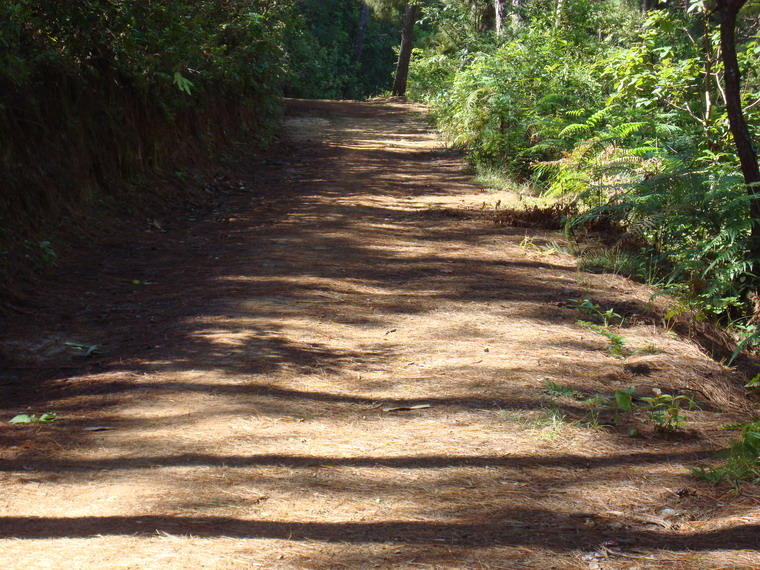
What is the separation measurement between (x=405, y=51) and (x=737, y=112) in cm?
2422

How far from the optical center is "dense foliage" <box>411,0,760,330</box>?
20.7ft

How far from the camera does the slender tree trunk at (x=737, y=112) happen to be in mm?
5965

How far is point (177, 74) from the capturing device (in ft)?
28.9

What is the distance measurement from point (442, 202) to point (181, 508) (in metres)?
7.65

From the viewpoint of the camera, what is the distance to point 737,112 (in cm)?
611

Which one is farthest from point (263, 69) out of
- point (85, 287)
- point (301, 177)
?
point (85, 287)

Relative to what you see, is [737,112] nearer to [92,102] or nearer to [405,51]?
[92,102]

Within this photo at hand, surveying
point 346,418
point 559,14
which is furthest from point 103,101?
point 559,14

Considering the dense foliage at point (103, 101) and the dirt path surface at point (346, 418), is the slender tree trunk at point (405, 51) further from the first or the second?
the dirt path surface at point (346, 418)

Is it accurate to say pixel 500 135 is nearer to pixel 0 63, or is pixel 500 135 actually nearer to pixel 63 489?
pixel 0 63

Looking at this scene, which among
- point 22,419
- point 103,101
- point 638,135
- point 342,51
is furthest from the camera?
point 342,51

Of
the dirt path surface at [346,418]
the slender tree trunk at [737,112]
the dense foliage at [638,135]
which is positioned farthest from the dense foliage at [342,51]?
the slender tree trunk at [737,112]

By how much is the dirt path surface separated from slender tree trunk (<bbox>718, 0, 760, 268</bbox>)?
3.38ft

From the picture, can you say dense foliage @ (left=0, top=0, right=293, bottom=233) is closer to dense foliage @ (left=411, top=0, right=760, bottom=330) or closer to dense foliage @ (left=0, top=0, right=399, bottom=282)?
dense foliage @ (left=0, top=0, right=399, bottom=282)
